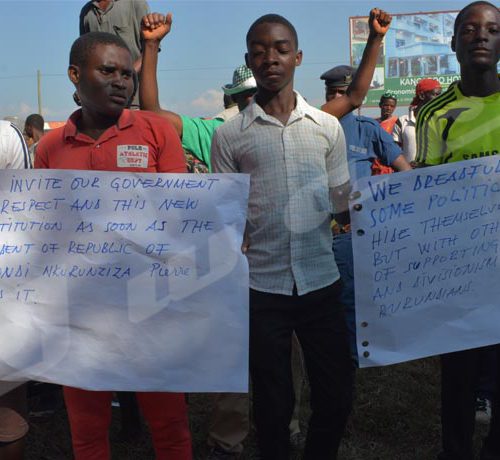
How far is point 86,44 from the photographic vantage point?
2627mm

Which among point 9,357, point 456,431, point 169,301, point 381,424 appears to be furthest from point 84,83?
point 381,424

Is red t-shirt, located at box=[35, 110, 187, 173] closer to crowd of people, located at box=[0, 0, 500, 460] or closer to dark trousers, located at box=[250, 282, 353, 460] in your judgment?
crowd of people, located at box=[0, 0, 500, 460]

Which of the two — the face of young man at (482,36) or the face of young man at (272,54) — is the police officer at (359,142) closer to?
the face of young man at (482,36)

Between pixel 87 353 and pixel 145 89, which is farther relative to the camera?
pixel 145 89

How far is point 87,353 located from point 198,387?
0.45 meters

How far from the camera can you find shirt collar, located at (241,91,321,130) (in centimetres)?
265

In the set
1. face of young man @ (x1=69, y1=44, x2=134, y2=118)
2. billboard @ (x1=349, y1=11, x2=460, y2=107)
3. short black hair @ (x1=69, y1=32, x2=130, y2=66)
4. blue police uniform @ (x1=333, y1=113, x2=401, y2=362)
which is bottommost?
blue police uniform @ (x1=333, y1=113, x2=401, y2=362)

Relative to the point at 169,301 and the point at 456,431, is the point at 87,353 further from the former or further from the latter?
the point at 456,431

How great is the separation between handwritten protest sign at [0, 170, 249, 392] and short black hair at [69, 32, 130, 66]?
482mm

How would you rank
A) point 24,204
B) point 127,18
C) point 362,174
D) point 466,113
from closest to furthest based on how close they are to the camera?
1. point 24,204
2. point 466,113
3. point 362,174
4. point 127,18

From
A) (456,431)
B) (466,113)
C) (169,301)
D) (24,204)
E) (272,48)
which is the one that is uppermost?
(272,48)

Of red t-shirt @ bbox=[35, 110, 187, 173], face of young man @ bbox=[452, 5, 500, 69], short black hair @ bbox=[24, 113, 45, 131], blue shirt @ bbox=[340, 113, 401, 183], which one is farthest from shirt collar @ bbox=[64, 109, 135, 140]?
short black hair @ bbox=[24, 113, 45, 131]

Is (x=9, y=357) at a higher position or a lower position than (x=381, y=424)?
higher

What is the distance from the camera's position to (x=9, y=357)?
8.48ft
